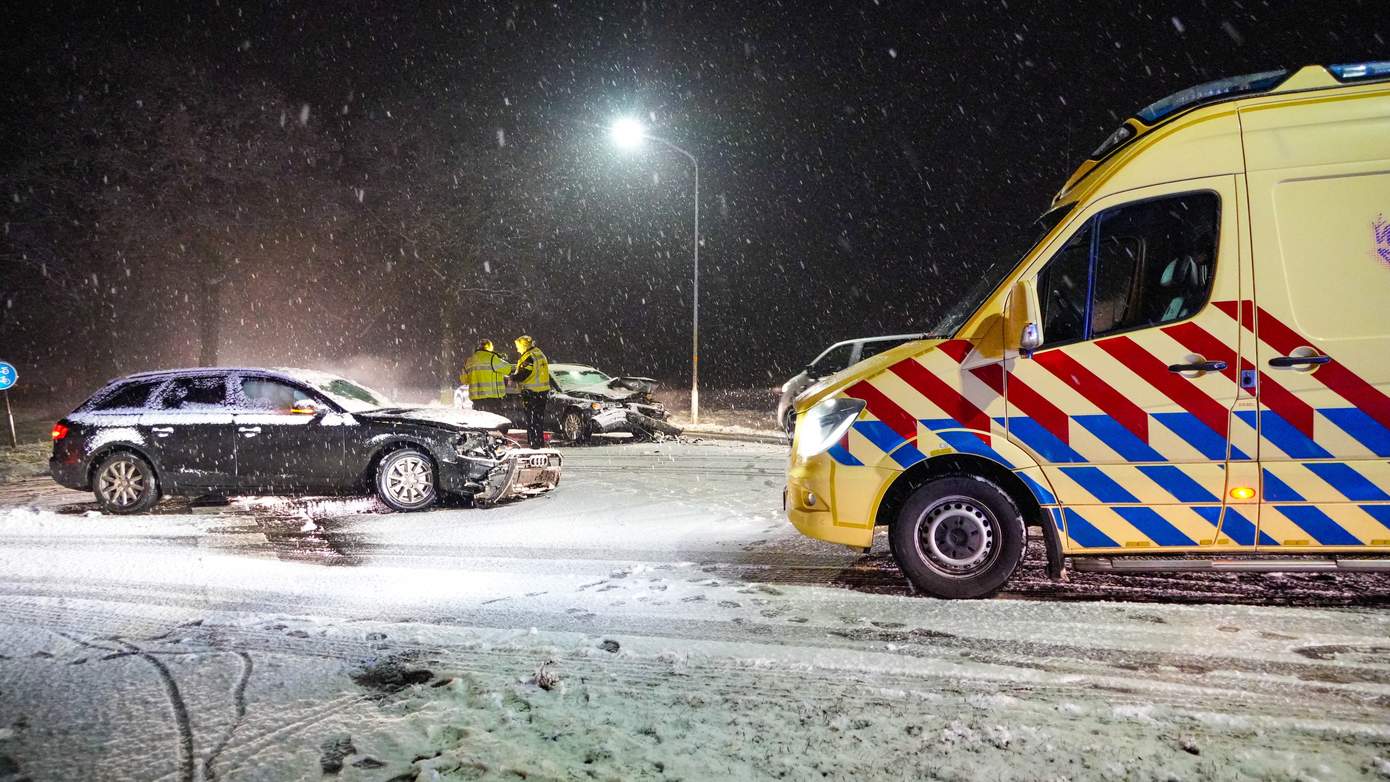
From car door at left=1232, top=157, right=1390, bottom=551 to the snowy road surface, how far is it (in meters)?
0.57

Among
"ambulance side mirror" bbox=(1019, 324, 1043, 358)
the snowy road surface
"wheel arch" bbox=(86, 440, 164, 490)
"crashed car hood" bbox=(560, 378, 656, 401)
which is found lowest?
the snowy road surface

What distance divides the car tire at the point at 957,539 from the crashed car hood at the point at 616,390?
11426 mm

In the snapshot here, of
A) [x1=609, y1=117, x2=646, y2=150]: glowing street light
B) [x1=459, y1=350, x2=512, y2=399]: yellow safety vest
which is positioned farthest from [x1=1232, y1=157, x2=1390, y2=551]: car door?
[x1=609, y1=117, x2=646, y2=150]: glowing street light

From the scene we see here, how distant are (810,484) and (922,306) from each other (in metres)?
35.9

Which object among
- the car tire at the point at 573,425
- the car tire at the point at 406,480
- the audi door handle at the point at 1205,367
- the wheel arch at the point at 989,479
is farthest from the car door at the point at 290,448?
the car tire at the point at 573,425

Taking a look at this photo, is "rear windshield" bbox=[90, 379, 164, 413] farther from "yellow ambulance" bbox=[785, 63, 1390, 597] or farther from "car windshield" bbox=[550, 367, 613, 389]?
"car windshield" bbox=[550, 367, 613, 389]

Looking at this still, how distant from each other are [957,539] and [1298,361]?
6.31 feet

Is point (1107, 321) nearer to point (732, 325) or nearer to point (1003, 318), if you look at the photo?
point (1003, 318)

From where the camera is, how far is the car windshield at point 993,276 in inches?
183

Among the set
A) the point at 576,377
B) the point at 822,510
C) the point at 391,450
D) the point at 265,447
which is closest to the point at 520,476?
the point at 391,450

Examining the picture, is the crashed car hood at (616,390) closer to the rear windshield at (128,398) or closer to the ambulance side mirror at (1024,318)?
the rear windshield at (128,398)

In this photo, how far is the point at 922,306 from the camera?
39031 millimetres

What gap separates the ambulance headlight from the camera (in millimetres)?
4781

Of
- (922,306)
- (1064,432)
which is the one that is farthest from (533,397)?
(922,306)
